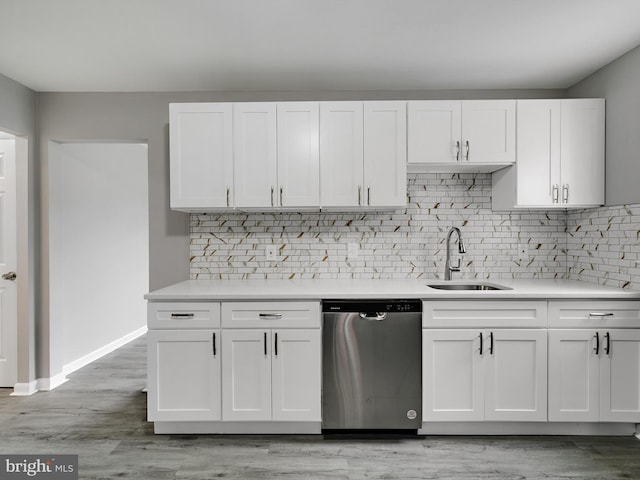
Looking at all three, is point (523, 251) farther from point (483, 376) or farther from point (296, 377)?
point (296, 377)

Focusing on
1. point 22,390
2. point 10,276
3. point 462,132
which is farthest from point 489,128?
point 22,390

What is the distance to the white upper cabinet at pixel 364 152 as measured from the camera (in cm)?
295

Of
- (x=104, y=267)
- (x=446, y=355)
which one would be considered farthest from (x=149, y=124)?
(x=446, y=355)

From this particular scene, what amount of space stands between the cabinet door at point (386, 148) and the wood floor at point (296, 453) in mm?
1610

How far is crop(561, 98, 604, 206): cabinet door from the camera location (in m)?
2.93

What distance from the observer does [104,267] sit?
15.0 ft

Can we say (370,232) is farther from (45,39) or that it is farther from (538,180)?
(45,39)

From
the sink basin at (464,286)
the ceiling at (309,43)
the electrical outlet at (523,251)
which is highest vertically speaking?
the ceiling at (309,43)

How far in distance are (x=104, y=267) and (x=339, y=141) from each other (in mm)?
3125

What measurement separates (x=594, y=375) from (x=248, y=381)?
2143 mm

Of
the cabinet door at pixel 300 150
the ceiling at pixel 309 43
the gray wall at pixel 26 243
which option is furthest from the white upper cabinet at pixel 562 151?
the gray wall at pixel 26 243

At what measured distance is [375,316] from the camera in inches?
102

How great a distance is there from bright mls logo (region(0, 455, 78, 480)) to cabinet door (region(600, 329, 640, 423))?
3103 millimetres

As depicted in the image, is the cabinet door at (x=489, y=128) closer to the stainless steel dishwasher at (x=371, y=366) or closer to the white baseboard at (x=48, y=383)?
the stainless steel dishwasher at (x=371, y=366)
